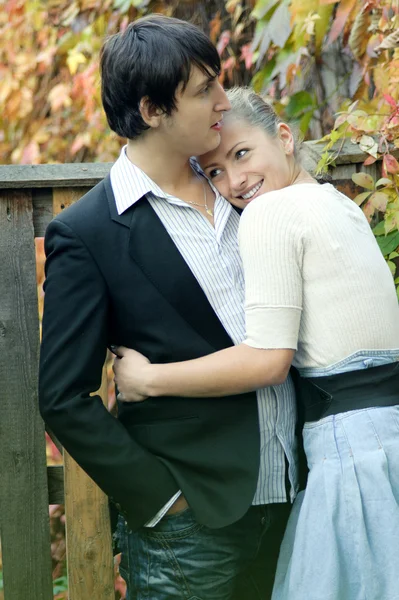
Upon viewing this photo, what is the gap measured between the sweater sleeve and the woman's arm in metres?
0.03

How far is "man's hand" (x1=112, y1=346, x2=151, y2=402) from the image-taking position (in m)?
1.91

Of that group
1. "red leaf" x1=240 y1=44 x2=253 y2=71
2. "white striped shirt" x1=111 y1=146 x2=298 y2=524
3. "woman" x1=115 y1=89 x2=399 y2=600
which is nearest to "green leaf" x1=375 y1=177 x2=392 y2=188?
"woman" x1=115 y1=89 x2=399 y2=600

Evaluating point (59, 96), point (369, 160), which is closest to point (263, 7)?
point (369, 160)

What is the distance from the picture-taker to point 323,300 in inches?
74.1

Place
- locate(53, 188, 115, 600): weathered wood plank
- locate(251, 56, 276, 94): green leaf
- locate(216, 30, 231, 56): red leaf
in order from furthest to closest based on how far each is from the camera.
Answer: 1. locate(216, 30, 231, 56): red leaf
2. locate(251, 56, 276, 94): green leaf
3. locate(53, 188, 115, 600): weathered wood plank

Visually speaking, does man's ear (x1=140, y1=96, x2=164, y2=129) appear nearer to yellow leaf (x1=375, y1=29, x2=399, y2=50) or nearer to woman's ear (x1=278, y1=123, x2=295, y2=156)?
woman's ear (x1=278, y1=123, x2=295, y2=156)

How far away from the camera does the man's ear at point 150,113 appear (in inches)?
76.3

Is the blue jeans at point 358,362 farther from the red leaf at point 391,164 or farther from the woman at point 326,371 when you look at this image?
the red leaf at point 391,164

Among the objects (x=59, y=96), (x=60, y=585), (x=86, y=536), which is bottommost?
(x=60, y=585)

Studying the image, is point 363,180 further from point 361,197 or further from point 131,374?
point 131,374

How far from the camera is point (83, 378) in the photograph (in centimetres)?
190

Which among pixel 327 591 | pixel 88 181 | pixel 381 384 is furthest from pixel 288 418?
pixel 88 181

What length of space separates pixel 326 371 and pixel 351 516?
329 millimetres

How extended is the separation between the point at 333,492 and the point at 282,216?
63cm
